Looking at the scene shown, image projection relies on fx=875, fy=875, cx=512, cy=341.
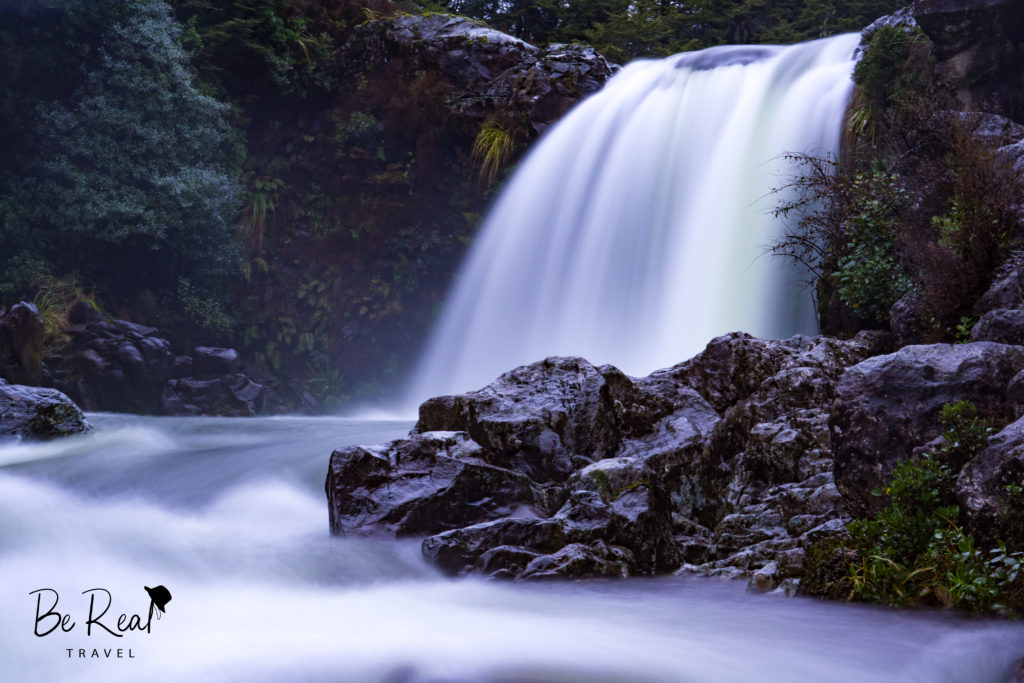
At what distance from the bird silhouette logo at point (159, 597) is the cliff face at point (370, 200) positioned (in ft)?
42.0

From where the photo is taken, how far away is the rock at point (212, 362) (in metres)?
16.6

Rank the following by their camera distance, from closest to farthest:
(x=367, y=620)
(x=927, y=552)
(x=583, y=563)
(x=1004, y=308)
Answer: (x=927, y=552)
(x=367, y=620)
(x=583, y=563)
(x=1004, y=308)

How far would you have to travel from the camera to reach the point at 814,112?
1344cm

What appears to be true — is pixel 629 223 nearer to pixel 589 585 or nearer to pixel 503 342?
pixel 503 342

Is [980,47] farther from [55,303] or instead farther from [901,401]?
[55,303]

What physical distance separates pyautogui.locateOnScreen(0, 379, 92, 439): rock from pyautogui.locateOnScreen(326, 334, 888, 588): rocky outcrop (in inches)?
222

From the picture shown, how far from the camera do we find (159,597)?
5.33 m

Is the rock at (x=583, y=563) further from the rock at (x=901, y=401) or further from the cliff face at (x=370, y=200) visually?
the cliff face at (x=370, y=200)

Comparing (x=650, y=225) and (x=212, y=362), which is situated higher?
(x=650, y=225)

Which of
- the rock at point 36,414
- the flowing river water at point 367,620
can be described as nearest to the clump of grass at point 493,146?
the rock at point 36,414

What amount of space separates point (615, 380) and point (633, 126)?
29.4 feet

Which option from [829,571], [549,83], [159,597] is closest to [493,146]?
[549,83]

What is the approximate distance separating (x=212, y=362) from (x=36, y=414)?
5967 mm

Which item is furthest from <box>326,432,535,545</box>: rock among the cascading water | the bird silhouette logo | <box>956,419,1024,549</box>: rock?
the cascading water
